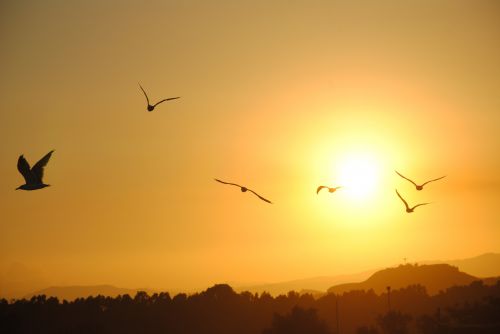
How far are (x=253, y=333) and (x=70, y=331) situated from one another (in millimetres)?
63170

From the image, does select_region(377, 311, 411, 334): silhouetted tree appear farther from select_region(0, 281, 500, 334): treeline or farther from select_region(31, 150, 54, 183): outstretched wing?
select_region(31, 150, 54, 183): outstretched wing

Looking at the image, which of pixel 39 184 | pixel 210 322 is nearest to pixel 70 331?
pixel 210 322

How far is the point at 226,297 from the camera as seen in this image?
197m

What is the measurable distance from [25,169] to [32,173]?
518 millimetres

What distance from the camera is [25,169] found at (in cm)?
4806

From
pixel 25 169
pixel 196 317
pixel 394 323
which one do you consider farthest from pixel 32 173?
pixel 196 317

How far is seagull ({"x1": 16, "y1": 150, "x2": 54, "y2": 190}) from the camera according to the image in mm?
47594

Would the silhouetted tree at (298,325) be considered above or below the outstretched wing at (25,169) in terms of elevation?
above

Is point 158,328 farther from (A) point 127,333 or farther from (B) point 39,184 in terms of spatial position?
(B) point 39,184

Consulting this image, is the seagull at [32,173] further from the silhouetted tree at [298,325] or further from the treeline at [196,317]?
the silhouetted tree at [298,325]

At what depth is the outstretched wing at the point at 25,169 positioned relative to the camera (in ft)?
157

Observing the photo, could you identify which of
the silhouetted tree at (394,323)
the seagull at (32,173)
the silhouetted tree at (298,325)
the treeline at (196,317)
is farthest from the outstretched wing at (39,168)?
the silhouetted tree at (394,323)

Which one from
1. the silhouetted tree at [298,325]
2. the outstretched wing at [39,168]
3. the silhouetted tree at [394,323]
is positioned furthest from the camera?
the silhouetted tree at [394,323]

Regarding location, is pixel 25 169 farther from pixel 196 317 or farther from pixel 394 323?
pixel 196 317
